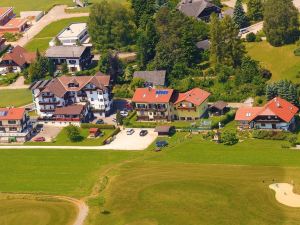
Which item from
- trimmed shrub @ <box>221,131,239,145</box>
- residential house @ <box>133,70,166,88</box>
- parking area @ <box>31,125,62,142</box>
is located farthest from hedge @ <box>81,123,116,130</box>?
trimmed shrub @ <box>221,131,239,145</box>

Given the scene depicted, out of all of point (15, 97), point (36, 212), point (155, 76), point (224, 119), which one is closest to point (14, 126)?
point (15, 97)

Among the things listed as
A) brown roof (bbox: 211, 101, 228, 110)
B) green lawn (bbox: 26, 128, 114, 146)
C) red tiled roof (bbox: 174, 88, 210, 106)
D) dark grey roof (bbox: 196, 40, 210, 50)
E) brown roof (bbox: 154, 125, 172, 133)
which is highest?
dark grey roof (bbox: 196, 40, 210, 50)

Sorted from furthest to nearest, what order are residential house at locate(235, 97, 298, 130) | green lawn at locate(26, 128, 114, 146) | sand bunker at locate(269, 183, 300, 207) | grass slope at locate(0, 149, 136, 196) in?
1. green lawn at locate(26, 128, 114, 146)
2. residential house at locate(235, 97, 298, 130)
3. grass slope at locate(0, 149, 136, 196)
4. sand bunker at locate(269, 183, 300, 207)

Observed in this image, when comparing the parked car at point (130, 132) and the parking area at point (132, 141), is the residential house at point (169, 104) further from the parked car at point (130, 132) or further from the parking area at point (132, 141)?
the parked car at point (130, 132)

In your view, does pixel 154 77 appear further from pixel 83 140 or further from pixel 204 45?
pixel 83 140

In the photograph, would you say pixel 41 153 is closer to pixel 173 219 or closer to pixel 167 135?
pixel 167 135

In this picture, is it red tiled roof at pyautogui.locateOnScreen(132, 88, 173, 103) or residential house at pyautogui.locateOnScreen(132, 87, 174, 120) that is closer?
residential house at pyautogui.locateOnScreen(132, 87, 174, 120)

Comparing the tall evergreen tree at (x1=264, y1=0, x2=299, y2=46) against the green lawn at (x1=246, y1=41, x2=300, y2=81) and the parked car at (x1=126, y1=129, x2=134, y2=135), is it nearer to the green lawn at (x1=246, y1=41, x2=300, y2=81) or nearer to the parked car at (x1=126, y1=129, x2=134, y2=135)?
the green lawn at (x1=246, y1=41, x2=300, y2=81)
